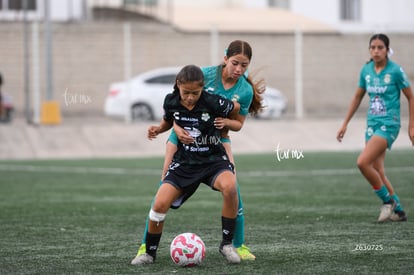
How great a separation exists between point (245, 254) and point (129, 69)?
20545 mm

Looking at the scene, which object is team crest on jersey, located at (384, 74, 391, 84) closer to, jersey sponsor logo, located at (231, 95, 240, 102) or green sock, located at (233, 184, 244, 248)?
jersey sponsor logo, located at (231, 95, 240, 102)

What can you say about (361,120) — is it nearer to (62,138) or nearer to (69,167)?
(62,138)

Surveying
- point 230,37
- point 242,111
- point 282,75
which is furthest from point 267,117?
point 242,111

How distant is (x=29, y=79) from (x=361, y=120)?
1057 cm

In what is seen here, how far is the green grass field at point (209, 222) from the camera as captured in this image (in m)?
7.29

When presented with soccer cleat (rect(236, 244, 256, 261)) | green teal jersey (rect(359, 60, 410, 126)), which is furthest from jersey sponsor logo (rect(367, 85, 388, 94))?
soccer cleat (rect(236, 244, 256, 261))

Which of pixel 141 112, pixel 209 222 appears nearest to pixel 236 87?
pixel 209 222

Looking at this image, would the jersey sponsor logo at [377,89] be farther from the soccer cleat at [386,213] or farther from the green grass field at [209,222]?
the green grass field at [209,222]

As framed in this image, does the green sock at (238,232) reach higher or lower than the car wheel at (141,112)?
higher

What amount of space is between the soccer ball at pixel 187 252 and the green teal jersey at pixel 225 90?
1.21 metres

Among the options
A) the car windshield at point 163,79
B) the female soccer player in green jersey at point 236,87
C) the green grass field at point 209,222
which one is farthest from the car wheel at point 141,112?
the female soccer player in green jersey at point 236,87

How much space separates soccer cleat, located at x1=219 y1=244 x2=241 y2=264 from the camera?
7355 millimetres

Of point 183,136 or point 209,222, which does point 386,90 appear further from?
point 183,136

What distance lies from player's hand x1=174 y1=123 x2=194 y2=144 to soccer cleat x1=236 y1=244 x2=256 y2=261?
1028mm
